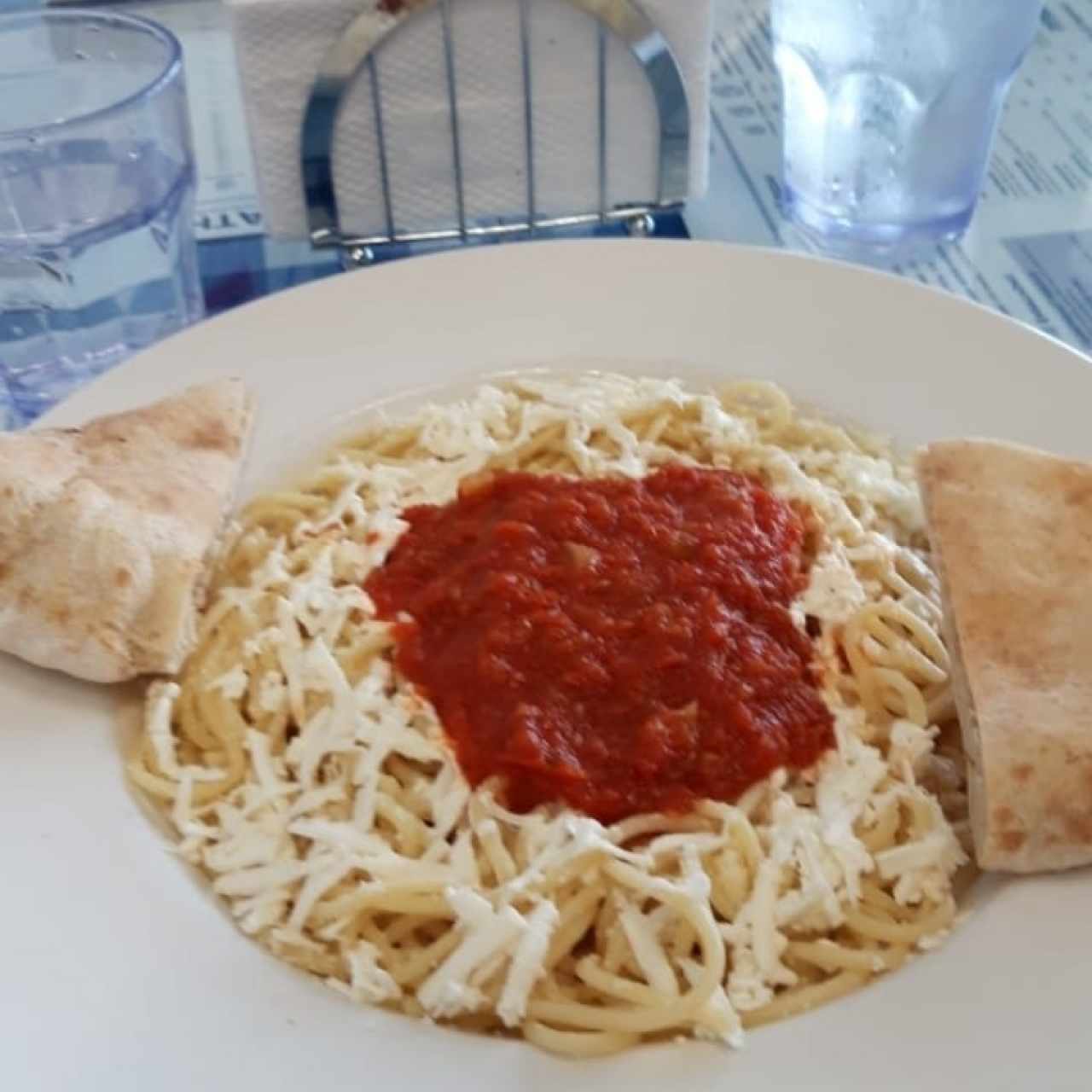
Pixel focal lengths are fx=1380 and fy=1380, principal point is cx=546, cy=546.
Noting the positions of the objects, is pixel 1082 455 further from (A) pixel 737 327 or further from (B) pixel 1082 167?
(B) pixel 1082 167

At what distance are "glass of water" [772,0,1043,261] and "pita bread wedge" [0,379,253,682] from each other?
61.3 inches

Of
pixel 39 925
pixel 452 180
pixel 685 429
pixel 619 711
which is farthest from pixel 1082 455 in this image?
pixel 39 925

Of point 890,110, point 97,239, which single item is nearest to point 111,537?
point 97,239

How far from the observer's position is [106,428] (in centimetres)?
222

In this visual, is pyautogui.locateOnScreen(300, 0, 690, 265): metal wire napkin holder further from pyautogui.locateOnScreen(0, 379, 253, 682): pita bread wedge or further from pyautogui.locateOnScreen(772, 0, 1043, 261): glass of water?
pyautogui.locateOnScreen(0, 379, 253, 682): pita bread wedge

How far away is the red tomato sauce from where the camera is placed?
6.40 ft

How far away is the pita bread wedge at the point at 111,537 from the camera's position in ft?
6.49

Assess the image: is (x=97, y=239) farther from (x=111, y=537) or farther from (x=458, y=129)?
(x=111, y=537)

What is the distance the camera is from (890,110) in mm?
2934

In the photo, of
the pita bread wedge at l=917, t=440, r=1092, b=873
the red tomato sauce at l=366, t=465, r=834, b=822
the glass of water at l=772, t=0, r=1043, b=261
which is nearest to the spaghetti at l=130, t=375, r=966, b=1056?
the red tomato sauce at l=366, t=465, r=834, b=822

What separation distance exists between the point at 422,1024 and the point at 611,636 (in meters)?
0.64

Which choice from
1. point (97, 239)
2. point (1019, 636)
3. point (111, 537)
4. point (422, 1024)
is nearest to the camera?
point (422, 1024)

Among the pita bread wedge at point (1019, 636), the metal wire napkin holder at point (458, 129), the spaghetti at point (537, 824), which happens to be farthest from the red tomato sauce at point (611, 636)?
the metal wire napkin holder at point (458, 129)

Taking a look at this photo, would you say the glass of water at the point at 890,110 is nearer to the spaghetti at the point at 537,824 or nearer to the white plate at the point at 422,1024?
the white plate at the point at 422,1024
